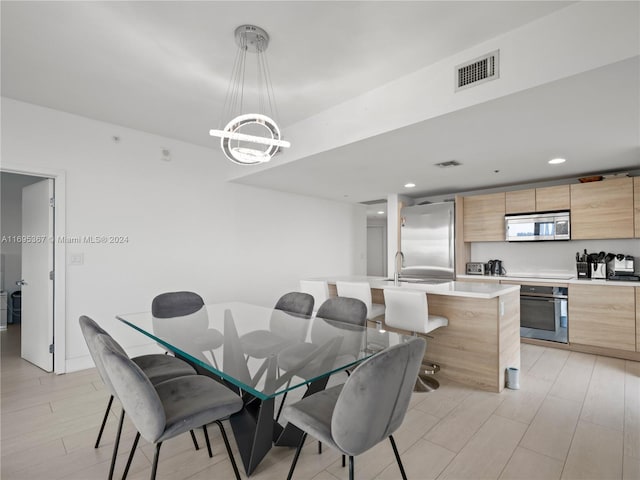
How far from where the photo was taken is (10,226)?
19.0 ft

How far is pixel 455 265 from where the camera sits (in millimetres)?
5109

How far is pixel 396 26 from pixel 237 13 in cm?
99

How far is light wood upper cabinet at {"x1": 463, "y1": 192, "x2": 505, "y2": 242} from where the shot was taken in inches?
193

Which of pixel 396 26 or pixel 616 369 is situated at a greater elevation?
pixel 396 26

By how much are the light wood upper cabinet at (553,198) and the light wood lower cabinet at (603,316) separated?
1081 mm

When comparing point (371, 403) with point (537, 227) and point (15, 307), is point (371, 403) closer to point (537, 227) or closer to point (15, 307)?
point (537, 227)

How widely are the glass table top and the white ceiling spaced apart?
170cm

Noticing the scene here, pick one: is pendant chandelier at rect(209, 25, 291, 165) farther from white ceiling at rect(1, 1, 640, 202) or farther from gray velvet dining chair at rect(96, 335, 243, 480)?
gray velvet dining chair at rect(96, 335, 243, 480)

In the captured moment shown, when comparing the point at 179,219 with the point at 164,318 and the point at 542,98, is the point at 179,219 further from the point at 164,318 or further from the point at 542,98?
the point at 542,98

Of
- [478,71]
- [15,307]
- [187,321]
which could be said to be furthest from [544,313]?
[15,307]

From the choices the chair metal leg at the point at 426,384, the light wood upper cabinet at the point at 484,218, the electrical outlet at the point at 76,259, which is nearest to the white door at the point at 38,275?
the electrical outlet at the point at 76,259

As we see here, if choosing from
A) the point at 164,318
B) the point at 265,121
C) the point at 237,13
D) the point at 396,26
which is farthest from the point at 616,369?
the point at 237,13

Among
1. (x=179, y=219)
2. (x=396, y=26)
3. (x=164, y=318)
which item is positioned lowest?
(x=164, y=318)

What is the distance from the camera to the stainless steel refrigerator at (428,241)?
5167 millimetres
